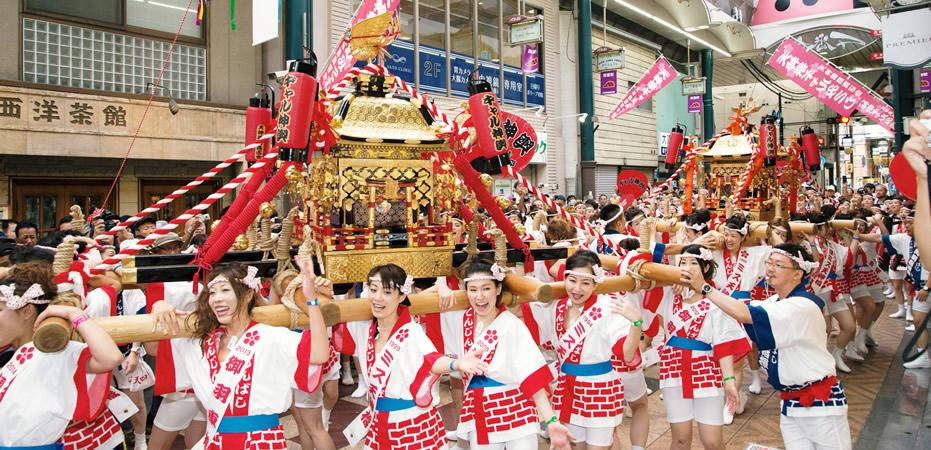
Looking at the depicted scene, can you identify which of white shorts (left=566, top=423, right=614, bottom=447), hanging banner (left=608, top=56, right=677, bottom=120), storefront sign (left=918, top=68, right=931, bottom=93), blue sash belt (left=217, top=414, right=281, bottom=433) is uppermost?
hanging banner (left=608, top=56, right=677, bottom=120)

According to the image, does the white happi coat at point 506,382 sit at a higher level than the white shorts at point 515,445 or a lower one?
higher

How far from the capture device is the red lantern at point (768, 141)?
827 cm

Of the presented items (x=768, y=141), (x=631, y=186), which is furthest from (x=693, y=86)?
(x=768, y=141)

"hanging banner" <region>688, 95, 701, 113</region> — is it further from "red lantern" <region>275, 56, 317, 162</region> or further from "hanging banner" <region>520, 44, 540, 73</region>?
"red lantern" <region>275, 56, 317, 162</region>

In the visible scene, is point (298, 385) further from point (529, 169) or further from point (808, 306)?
point (529, 169)

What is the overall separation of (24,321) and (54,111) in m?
8.47

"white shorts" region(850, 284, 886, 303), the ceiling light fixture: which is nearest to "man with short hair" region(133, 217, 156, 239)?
"white shorts" region(850, 284, 886, 303)

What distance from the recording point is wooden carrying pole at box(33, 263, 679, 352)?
237 cm

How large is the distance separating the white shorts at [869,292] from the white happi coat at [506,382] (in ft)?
20.5

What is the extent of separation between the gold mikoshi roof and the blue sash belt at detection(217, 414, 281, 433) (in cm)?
152

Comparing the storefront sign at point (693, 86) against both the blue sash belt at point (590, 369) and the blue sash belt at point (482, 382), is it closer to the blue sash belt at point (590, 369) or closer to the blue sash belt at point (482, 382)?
the blue sash belt at point (590, 369)

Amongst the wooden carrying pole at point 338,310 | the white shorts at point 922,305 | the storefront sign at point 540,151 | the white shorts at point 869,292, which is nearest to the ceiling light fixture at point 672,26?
the storefront sign at point 540,151

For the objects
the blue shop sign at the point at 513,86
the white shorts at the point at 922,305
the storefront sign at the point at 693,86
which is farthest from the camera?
the storefront sign at the point at 693,86

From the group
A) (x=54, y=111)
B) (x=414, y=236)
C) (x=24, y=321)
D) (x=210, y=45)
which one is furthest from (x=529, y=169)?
(x=24, y=321)
